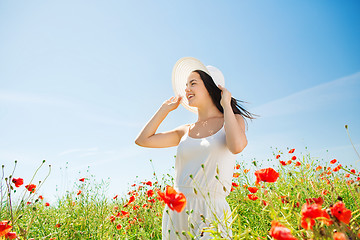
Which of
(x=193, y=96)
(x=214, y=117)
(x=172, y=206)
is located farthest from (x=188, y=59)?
(x=172, y=206)

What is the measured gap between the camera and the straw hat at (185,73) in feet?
7.80

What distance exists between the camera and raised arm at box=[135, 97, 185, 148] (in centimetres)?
242

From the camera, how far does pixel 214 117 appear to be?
2311 millimetres

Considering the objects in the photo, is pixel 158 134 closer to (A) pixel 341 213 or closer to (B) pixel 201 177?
(B) pixel 201 177

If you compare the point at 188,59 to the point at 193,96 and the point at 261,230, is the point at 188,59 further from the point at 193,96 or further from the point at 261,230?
the point at 261,230

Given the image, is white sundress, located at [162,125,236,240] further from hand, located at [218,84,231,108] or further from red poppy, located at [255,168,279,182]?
red poppy, located at [255,168,279,182]

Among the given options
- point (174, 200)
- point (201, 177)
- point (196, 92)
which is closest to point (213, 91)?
point (196, 92)

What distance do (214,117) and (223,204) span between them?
753 millimetres

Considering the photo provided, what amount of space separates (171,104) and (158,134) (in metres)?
0.32

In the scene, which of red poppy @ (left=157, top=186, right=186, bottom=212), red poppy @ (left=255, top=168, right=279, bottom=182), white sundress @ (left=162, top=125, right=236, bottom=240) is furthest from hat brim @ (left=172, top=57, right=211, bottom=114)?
red poppy @ (left=157, top=186, right=186, bottom=212)

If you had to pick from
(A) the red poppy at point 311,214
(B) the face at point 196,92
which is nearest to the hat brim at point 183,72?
(B) the face at point 196,92

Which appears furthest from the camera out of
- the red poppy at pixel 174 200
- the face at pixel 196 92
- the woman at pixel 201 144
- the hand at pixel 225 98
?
the face at pixel 196 92

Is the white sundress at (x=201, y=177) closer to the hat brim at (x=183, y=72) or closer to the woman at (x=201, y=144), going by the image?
the woman at (x=201, y=144)

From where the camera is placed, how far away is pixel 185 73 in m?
2.62
